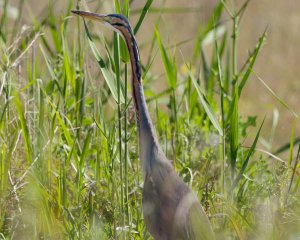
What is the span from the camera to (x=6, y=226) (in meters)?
4.53

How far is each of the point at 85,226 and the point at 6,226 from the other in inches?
16.2

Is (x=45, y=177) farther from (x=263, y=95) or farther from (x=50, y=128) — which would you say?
(x=263, y=95)

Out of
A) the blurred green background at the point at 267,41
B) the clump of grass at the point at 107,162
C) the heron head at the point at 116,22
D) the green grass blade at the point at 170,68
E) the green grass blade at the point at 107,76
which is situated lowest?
the blurred green background at the point at 267,41

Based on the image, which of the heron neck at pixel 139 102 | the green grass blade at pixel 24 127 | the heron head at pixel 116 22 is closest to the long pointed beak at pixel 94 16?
the heron head at pixel 116 22

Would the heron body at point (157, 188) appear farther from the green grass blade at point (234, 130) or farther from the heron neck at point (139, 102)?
the green grass blade at point (234, 130)

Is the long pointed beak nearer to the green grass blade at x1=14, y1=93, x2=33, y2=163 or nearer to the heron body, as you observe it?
the heron body

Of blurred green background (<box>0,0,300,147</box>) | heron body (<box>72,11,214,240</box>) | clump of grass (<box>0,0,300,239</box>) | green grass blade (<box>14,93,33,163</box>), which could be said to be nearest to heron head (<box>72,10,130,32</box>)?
heron body (<box>72,11,214,240</box>)

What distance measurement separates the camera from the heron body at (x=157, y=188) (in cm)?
405

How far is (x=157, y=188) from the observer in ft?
13.5

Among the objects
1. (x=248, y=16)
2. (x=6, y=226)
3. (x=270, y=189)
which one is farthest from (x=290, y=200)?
(x=248, y=16)

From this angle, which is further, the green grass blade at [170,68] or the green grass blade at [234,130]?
the green grass blade at [170,68]

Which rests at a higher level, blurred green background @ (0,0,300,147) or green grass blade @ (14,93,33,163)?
green grass blade @ (14,93,33,163)

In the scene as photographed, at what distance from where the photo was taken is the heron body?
4047 millimetres

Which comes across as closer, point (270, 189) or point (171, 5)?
point (270, 189)
